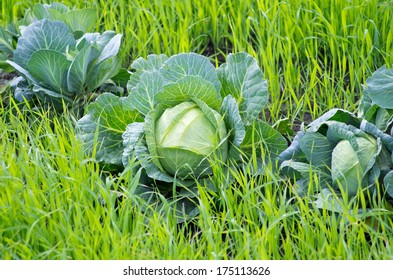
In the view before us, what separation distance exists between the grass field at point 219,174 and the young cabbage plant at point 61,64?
120mm

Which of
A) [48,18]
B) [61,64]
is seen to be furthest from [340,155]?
[48,18]

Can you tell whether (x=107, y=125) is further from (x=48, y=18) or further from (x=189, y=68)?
(x=48, y=18)

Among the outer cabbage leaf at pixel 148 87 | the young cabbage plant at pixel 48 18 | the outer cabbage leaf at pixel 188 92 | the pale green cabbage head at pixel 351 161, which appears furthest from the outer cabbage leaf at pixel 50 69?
the pale green cabbage head at pixel 351 161

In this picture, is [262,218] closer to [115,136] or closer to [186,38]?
[115,136]

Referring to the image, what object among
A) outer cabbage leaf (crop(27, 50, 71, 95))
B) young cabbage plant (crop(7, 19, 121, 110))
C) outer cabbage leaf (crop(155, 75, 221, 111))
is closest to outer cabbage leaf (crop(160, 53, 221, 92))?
outer cabbage leaf (crop(155, 75, 221, 111))

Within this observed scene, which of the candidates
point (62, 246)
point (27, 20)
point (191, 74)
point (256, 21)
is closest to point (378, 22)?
point (256, 21)

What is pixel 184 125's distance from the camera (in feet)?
9.06

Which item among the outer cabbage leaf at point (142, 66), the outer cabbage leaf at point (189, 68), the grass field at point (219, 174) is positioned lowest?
the grass field at point (219, 174)

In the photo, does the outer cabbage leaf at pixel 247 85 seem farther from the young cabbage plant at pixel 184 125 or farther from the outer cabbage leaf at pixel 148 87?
the outer cabbage leaf at pixel 148 87

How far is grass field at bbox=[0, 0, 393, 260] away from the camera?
8.04 ft

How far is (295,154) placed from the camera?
2889 millimetres

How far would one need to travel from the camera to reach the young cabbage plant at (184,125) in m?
2.77

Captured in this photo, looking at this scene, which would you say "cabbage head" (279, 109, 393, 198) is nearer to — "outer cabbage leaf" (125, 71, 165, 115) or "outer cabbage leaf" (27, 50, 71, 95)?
"outer cabbage leaf" (125, 71, 165, 115)

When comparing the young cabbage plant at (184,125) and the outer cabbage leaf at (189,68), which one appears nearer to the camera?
the young cabbage plant at (184,125)
